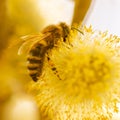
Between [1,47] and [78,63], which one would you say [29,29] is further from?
[78,63]

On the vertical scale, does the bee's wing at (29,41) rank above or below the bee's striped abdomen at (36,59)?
above

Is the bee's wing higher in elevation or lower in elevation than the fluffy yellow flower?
higher

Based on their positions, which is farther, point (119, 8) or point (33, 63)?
point (119, 8)

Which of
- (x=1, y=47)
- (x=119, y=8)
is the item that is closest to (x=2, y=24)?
(x=1, y=47)

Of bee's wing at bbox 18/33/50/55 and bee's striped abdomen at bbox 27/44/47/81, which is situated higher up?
bee's wing at bbox 18/33/50/55
